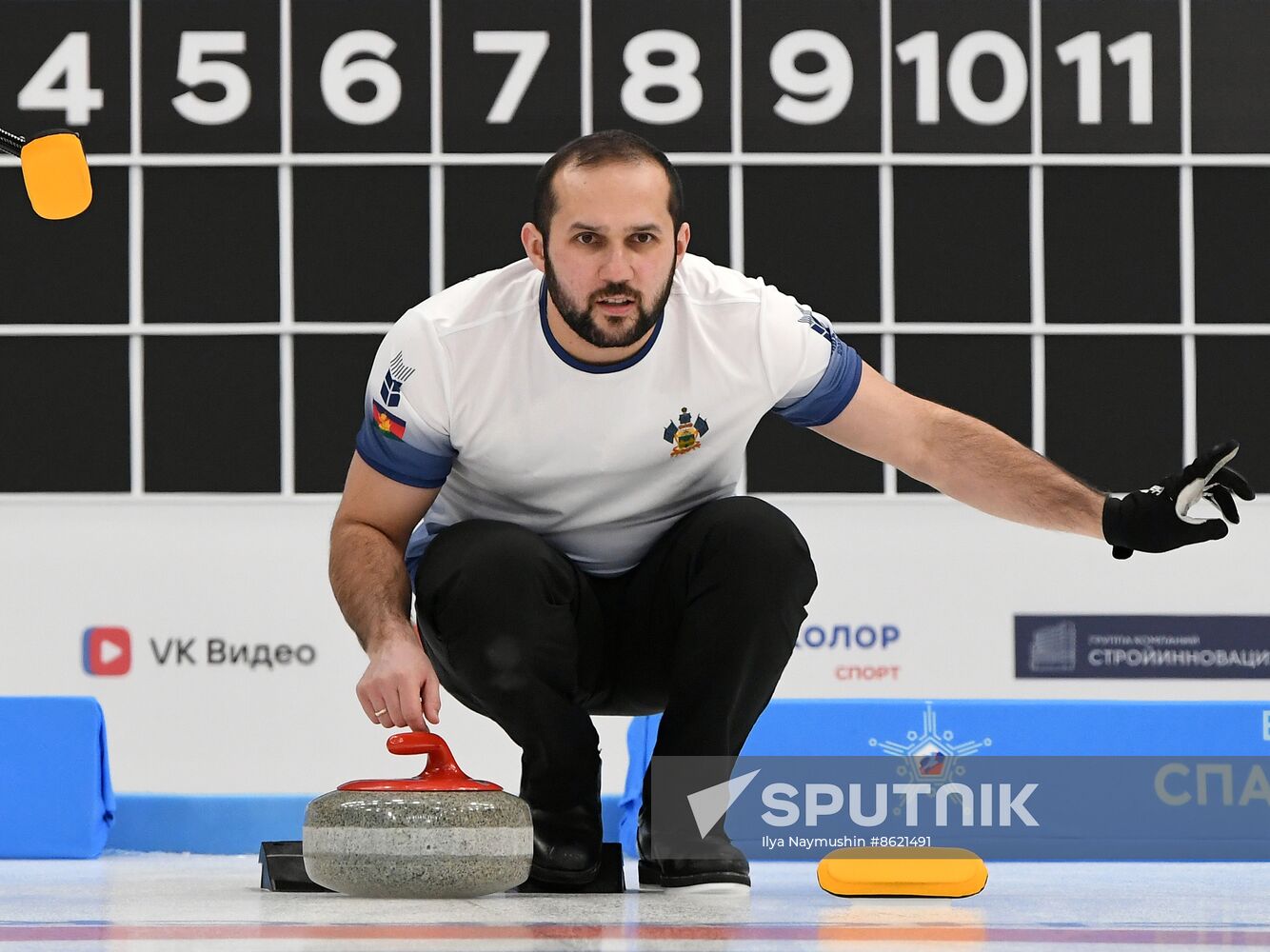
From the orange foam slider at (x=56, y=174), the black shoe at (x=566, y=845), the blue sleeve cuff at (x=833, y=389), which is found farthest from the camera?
the orange foam slider at (x=56, y=174)

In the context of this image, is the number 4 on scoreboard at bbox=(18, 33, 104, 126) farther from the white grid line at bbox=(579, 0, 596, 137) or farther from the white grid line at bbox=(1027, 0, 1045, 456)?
the white grid line at bbox=(1027, 0, 1045, 456)

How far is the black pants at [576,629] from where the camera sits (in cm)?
206

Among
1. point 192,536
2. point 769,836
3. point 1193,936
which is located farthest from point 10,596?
point 1193,936

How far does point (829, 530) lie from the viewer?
21.1 feet

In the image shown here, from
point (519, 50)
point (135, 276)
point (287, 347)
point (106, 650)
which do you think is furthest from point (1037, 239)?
point (106, 650)

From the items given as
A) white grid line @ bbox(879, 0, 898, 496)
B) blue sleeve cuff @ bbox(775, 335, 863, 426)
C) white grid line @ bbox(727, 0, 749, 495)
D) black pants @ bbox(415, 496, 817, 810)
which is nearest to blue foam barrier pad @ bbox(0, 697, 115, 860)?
black pants @ bbox(415, 496, 817, 810)

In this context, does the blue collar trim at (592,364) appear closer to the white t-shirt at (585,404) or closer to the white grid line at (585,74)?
the white t-shirt at (585,404)

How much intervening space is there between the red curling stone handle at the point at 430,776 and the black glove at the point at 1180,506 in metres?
0.75

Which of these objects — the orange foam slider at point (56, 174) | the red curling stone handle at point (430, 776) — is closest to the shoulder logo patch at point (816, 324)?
the red curling stone handle at point (430, 776)

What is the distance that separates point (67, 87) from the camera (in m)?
6.37

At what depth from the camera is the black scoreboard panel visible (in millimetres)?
6367

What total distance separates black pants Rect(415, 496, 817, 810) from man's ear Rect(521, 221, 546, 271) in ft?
1.06

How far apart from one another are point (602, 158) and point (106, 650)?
189 inches

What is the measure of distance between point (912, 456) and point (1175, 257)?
449cm
